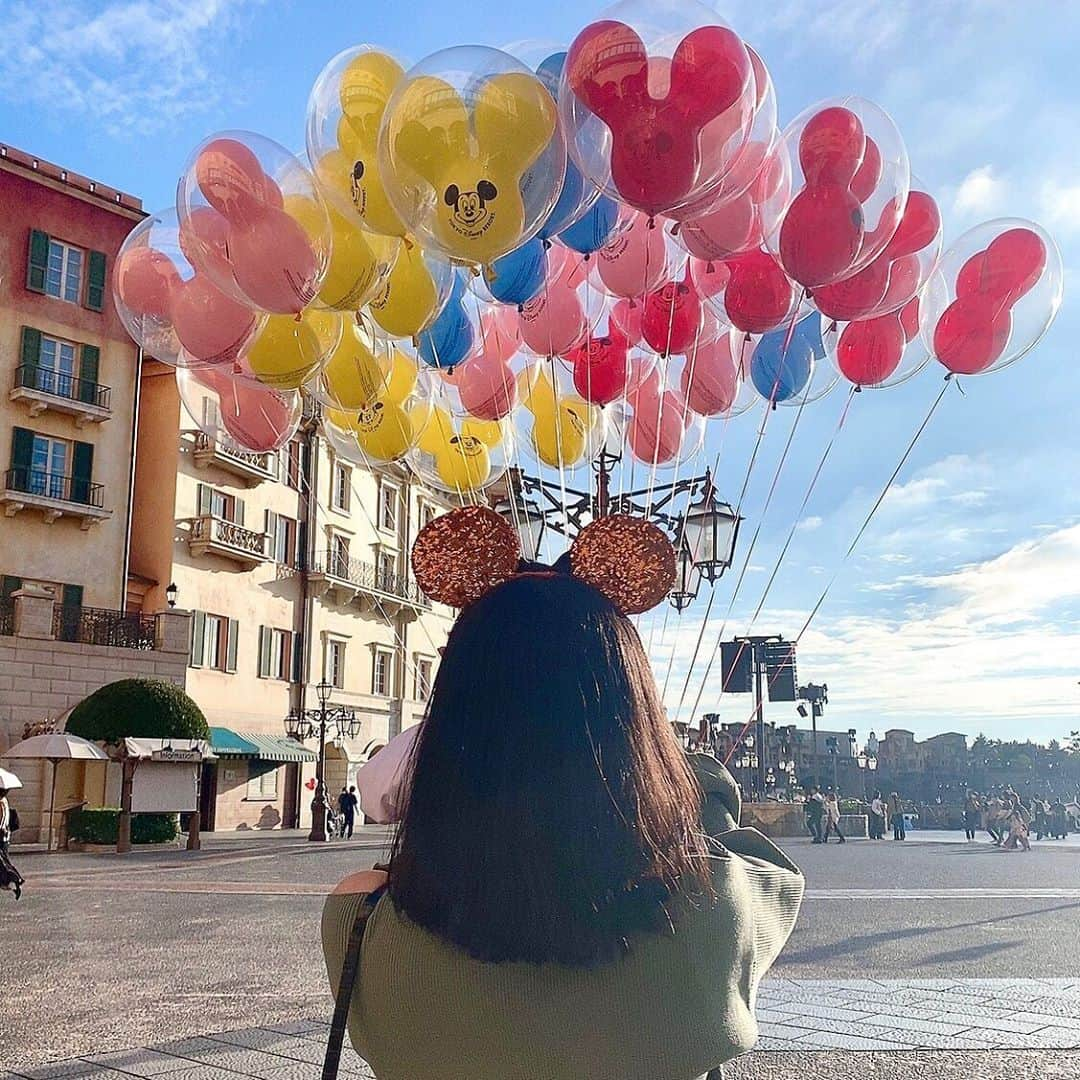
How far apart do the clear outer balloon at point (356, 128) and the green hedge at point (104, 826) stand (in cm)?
2185

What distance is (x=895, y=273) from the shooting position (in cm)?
491

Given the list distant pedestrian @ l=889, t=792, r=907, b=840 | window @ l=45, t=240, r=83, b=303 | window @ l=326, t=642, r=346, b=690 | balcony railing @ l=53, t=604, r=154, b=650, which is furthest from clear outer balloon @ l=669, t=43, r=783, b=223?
window @ l=326, t=642, r=346, b=690

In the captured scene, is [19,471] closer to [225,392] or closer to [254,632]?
[254,632]

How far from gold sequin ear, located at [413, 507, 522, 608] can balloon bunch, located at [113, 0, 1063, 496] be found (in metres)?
1.78

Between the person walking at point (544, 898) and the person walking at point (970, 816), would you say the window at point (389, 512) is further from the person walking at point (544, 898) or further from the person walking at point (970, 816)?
the person walking at point (544, 898)

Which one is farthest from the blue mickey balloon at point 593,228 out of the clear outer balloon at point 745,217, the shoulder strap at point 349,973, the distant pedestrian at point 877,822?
the distant pedestrian at point 877,822

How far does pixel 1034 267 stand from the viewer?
5.12m

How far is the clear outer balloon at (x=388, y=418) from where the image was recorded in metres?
5.73

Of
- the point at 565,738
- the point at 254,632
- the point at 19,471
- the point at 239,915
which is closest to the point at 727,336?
the point at 565,738

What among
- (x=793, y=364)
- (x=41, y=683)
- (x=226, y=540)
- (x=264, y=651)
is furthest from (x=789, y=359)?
(x=264, y=651)

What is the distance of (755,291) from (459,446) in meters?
1.95

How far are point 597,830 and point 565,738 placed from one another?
0.50 ft

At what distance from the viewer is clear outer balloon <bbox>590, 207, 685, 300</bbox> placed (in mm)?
5054

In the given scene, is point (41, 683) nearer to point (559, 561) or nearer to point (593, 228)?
point (593, 228)
